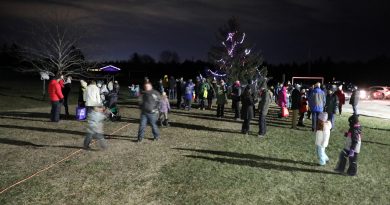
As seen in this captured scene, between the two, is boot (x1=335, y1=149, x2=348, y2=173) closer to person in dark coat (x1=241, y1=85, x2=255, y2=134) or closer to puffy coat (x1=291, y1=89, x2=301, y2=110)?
person in dark coat (x1=241, y1=85, x2=255, y2=134)

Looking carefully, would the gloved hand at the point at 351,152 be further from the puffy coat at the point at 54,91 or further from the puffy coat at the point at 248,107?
the puffy coat at the point at 54,91

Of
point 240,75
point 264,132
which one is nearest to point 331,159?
point 264,132

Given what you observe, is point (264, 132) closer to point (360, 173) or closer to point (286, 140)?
point (286, 140)

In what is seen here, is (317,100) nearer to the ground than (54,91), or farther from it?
nearer to the ground

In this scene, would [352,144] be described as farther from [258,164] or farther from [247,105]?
[247,105]

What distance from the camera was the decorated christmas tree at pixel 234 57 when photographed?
36.1m

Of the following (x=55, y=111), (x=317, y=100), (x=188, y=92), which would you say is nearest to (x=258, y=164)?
(x=317, y=100)

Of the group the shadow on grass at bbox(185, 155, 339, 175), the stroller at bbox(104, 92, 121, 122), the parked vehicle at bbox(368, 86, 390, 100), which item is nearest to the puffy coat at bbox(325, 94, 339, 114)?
the shadow on grass at bbox(185, 155, 339, 175)

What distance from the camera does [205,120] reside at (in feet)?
64.1

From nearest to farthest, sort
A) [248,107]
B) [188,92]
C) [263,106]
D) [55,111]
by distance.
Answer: [263,106] → [248,107] → [55,111] → [188,92]

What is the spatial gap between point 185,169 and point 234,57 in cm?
2747

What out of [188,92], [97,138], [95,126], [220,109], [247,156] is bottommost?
[247,156]

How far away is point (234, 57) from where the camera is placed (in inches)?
1439

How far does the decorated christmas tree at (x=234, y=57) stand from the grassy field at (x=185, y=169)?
20159 mm
